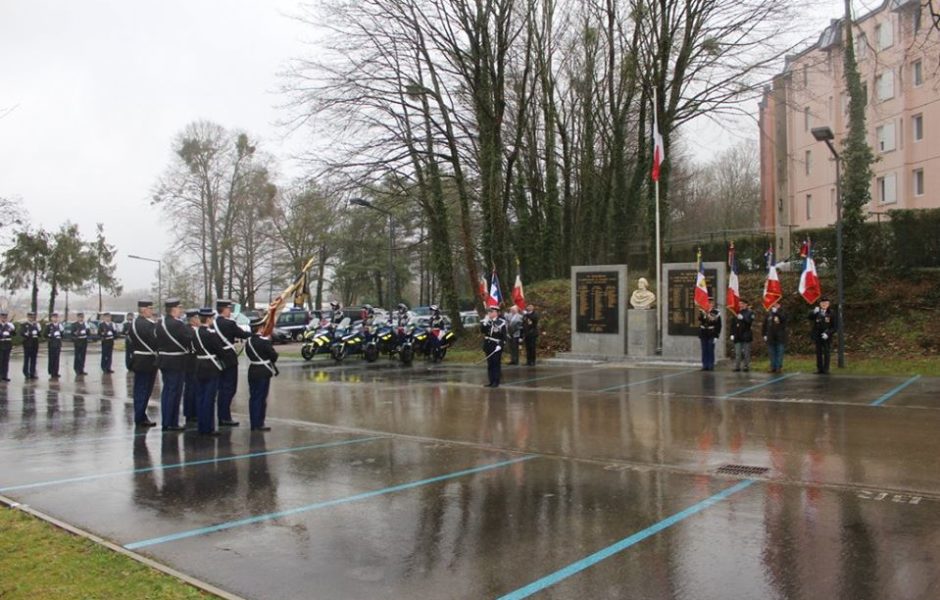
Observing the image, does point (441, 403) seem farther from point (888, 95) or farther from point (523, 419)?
point (888, 95)

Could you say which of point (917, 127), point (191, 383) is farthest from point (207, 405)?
point (917, 127)

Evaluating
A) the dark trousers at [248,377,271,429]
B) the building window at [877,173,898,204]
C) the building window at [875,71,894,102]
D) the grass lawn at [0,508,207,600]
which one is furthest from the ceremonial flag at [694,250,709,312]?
the building window at [875,71,894,102]

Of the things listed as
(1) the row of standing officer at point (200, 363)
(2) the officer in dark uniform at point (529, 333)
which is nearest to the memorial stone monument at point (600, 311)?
(2) the officer in dark uniform at point (529, 333)

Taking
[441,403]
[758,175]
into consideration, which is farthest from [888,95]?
[441,403]

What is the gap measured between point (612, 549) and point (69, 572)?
12.2 ft

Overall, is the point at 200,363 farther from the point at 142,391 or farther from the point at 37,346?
the point at 37,346

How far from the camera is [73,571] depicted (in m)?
5.03

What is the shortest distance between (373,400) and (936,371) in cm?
1232

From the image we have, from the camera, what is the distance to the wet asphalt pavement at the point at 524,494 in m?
4.97

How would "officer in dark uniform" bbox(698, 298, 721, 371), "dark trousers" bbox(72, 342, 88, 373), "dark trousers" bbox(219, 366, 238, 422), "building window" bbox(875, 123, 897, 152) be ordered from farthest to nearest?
1. "building window" bbox(875, 123, 897, 152)
2. "dark trousers" bbox(72, 342, 88, 373)
3. "officer in dark uniform" bbox(698, 298, 721, 371)
4. "dark trousers" bbox(219, 366, 238, 422)

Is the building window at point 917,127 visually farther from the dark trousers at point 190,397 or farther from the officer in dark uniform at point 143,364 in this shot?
the officer in dark uniform at point 143,364

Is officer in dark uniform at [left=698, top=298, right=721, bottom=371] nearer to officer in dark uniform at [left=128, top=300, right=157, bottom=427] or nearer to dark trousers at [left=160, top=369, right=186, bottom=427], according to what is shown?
dark trousers at [left=160, top=369, right=186, bottom=427]

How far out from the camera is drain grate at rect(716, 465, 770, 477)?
784 cm

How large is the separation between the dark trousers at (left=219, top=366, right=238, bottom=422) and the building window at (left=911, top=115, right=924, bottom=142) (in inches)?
1671
